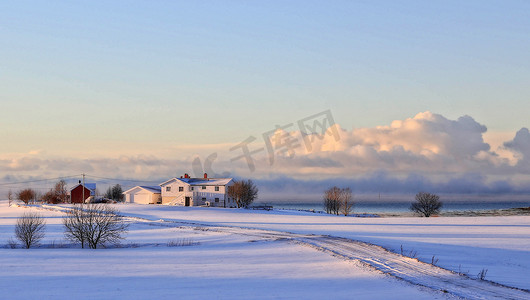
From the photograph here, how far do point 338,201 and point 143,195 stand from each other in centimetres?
4820

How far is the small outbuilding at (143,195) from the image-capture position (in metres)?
134

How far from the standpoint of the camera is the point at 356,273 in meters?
30.8

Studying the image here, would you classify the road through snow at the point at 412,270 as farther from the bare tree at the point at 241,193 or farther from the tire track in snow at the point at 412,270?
the bare tree at the point at 241,193

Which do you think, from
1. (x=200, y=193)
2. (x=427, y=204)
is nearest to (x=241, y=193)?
(x=200, y=193)

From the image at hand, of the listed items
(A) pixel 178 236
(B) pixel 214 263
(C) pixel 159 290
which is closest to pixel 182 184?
(A) pixel 178 236

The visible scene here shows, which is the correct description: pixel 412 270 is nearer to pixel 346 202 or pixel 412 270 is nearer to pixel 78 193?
pixel 346 202

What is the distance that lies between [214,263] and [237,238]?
51.4 ft

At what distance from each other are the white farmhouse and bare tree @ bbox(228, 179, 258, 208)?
1163 mm

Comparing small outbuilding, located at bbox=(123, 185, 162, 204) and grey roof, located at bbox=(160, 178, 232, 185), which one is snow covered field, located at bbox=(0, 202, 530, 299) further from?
small outbuilding, located at bbox=(123, 185, 162, 204)

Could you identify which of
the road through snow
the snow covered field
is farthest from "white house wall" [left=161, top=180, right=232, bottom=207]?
the road through snow

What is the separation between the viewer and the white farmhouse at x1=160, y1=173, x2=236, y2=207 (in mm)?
122938

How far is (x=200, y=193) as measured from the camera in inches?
4875

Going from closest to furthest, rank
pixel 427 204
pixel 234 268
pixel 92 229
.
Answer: pixel 234 268, pixel 92 229, pixel 427 204

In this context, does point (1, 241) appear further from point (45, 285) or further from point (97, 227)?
point (45, 285)
